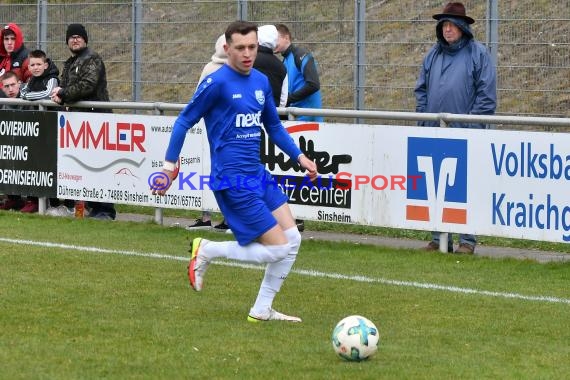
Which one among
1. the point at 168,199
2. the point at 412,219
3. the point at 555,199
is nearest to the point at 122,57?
the point at 168,199

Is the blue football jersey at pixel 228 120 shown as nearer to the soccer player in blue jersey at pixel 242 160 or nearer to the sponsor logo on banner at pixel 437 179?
the soccer player in blue jersey at pixel 242 160

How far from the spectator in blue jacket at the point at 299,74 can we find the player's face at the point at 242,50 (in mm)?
5735

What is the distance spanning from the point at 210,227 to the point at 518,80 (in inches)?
154

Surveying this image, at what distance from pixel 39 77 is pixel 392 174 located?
5430mm

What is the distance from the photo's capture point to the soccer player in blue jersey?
892 cm

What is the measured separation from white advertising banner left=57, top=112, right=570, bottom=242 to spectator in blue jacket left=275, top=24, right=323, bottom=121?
1.20 metres

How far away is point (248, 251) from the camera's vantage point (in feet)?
29.7

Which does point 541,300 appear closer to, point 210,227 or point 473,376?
point 473,376

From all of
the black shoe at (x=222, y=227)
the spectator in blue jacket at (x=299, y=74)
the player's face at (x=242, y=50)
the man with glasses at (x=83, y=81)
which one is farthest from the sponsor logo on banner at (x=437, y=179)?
the man with glasses at (x=83, y=81)

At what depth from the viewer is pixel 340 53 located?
1723cm

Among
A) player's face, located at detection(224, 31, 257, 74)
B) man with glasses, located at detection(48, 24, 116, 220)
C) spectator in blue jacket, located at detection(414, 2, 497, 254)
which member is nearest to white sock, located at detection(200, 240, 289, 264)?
player's face, located at detection(224, 31, 257, 74)

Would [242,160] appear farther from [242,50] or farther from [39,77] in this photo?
[39,77]

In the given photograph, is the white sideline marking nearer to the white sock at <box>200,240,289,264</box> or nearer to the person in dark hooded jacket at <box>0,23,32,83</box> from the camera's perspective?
the white sock at <box>200,240,289,264</box>

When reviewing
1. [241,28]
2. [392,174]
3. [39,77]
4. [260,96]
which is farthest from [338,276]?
[39,77]
